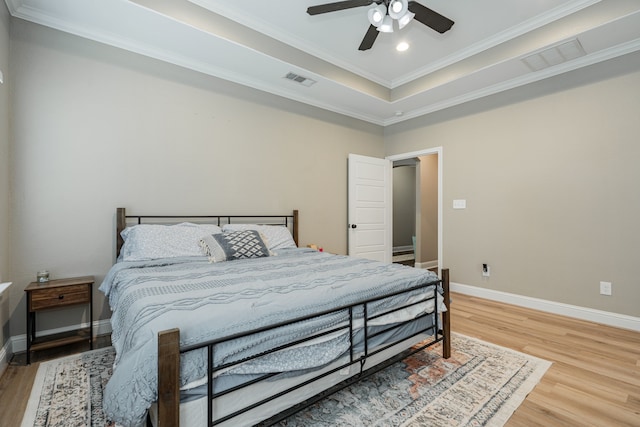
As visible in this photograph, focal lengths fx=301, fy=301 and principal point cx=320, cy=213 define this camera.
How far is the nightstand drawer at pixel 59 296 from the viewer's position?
227cm

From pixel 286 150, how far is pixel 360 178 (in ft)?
4.45

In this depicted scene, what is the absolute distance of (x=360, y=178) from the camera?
4824 millimetres

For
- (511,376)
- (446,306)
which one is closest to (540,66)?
(446,306)

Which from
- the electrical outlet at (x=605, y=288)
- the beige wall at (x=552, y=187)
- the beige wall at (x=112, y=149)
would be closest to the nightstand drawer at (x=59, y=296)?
the beige wall at (x=112, y=149)

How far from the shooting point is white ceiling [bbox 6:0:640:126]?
2.60 metres

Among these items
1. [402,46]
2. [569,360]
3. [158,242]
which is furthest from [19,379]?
[402,46]

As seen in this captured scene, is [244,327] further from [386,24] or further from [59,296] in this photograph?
[386,24]

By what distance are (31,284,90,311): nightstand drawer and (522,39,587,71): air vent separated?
4714 mm

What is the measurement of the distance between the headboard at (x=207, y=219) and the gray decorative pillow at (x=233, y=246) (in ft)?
1.76

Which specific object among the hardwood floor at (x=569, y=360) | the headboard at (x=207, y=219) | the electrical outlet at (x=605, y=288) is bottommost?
the hardwood floor at (x=569, y=360)

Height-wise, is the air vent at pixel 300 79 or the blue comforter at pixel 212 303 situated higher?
the air vent at pixel 300 79

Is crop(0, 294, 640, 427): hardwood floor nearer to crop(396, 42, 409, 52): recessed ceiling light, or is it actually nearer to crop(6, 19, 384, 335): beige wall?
crop(6, 19, 384, 335): beige wall

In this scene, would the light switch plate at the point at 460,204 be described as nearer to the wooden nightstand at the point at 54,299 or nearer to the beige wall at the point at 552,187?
the beige wall at the point at 552,187

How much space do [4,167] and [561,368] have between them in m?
4.44
